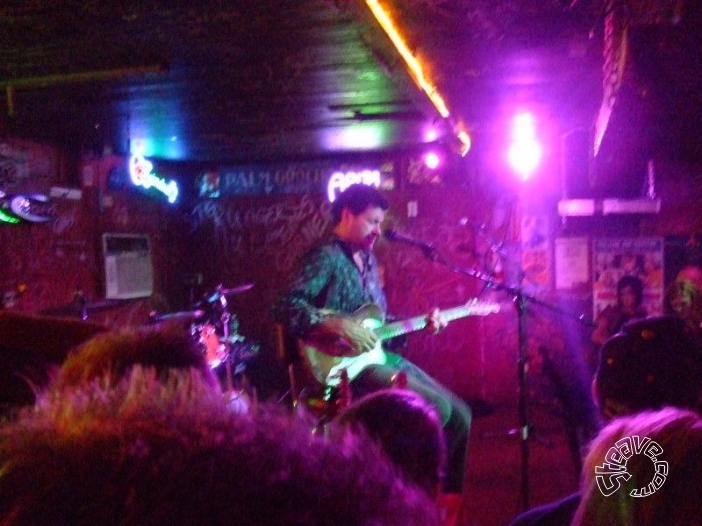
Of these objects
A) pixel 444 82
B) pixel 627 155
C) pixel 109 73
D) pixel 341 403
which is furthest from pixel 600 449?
pixel 627 155

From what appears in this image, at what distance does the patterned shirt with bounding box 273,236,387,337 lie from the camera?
3492 mm

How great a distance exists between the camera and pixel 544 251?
22.8 ft

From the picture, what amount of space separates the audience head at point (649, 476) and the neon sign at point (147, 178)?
616 centimetres

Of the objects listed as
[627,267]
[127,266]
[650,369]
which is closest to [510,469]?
[627,267]

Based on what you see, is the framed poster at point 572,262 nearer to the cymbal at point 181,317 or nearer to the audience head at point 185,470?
the cymbal at point 181,317

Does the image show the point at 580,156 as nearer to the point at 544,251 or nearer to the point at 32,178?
the point at 544,251

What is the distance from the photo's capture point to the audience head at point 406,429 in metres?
1.51

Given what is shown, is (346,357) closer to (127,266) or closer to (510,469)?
(510,469)

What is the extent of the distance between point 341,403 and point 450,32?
2.13 metres

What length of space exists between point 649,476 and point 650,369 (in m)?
0.90

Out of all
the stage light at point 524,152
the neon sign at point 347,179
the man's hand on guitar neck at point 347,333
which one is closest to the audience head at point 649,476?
the man's hand on guitar neck at point 347,333

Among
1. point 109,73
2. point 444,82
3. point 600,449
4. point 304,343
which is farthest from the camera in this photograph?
point 444,82

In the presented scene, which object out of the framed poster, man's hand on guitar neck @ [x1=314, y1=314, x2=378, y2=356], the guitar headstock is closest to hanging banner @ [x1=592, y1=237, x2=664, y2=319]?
the framed poster

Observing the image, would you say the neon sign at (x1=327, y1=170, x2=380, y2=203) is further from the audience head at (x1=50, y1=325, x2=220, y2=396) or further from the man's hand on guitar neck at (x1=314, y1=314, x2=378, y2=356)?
the audience head at (x1=50, y1=325, x2=220, y2=396)
